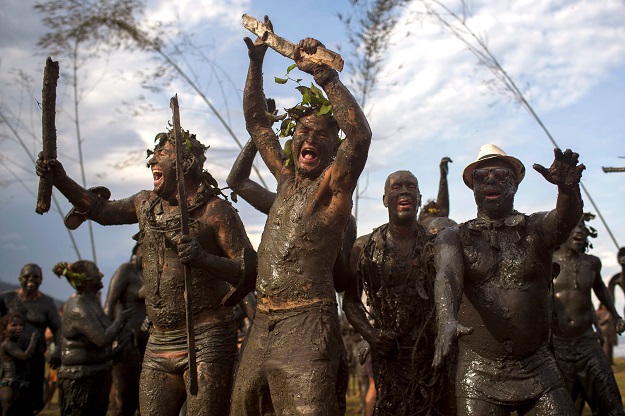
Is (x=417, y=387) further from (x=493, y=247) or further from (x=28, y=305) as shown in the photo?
(x=28, y=305)

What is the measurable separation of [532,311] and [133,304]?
708 centimetres

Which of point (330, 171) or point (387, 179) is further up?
point (387, 179)

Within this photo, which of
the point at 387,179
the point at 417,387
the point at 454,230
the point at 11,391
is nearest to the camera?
the point at 454,230

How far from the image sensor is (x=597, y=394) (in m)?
9.26

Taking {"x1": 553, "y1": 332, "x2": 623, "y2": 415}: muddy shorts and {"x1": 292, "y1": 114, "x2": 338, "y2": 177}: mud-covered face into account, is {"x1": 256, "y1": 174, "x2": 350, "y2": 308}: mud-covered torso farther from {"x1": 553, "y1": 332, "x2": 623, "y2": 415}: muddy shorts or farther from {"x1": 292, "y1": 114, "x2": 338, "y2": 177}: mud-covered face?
{"x1": 553, "y1": 332, "x2": 623, "y2": 415}: muddy shorts

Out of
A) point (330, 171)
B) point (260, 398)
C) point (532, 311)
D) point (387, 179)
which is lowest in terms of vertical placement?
point (260, 398)

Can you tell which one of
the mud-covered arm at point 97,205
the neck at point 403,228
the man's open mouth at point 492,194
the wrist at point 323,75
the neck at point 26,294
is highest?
the neck at point 26,294

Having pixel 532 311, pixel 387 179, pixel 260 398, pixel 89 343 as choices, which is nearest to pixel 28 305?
pixel 89 343

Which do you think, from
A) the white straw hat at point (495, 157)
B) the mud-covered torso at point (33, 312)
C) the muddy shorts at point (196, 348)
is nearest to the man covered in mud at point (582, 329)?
the white straw hat at point (495, 157)

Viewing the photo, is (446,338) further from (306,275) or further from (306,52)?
(306,52)

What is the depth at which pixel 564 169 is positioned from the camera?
4.93 meters

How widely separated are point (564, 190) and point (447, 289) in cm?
91

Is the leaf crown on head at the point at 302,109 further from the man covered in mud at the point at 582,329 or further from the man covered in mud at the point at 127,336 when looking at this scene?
the man covered in mud at the point at 127,336

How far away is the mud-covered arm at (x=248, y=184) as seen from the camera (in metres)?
7.28
